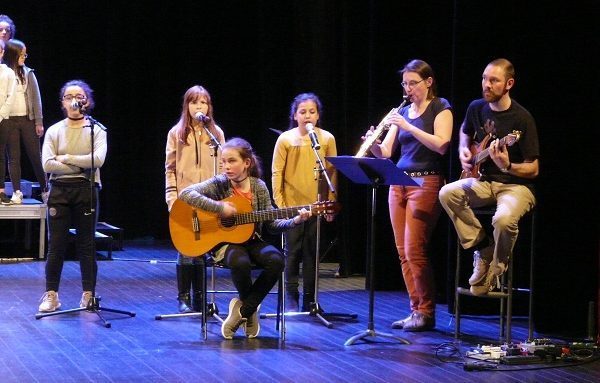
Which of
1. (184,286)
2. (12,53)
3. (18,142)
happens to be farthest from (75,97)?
(18,142)

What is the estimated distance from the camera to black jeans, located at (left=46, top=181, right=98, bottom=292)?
759 cm

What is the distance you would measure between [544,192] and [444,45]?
2.20 m

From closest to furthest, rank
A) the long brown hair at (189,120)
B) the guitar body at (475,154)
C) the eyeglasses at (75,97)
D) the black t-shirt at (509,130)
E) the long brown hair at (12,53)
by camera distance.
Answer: the black t-shirt at (509,130) → the guitar body at (475,154) → the long brown hair at (189,120) → the eyeglasses at (75,97) → the long brown hair at (12,53)

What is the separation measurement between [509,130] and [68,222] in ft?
10.9

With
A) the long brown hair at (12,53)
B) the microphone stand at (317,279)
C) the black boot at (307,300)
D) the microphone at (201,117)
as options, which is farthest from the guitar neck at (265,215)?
the long brown hair at (12,53)

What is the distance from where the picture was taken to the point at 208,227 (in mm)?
6793

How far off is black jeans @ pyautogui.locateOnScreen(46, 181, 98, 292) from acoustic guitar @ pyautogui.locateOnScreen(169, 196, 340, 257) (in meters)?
1.02

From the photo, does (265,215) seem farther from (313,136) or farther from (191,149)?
(191,149)

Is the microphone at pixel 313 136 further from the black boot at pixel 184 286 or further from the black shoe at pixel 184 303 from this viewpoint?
the black shoe at pixel 184 303

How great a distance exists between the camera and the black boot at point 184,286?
7.71m

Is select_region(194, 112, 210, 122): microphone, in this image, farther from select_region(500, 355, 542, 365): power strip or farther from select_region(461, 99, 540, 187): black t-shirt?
select_region(500, 355, 542, 365): power strip

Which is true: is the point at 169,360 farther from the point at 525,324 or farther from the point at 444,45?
the point at 444,45

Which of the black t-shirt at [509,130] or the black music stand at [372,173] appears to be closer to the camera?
the black t-shirt at [509,130]

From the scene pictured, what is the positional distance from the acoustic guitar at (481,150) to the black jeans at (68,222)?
278 cm
